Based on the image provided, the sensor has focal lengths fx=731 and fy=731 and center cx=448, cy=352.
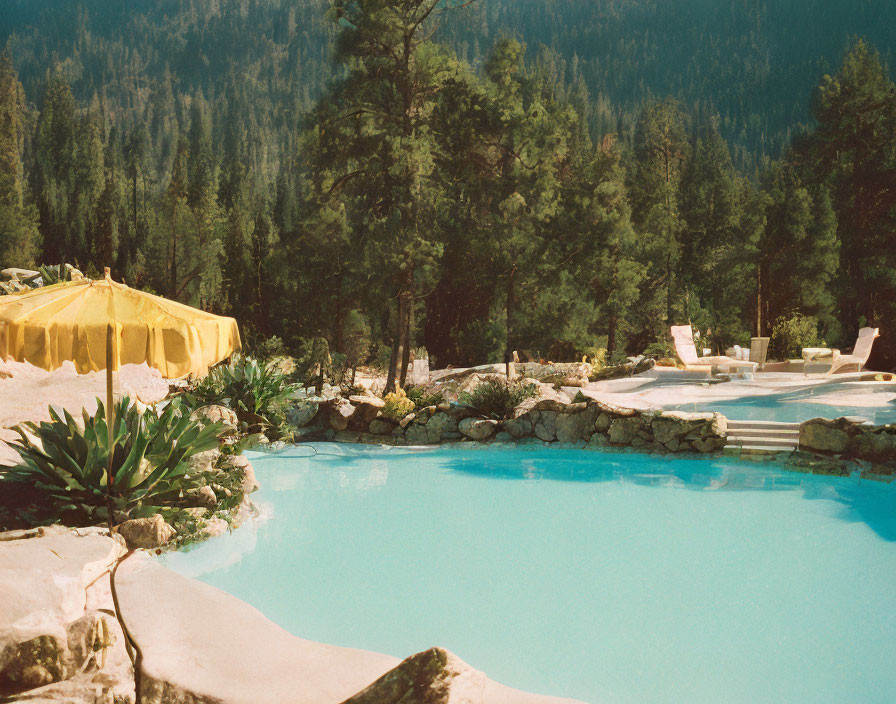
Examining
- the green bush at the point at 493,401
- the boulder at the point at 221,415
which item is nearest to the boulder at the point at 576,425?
the green bush at the point at 493,401

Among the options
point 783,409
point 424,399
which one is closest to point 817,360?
point 783,409

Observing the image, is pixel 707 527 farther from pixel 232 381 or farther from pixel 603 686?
pixel 232 381

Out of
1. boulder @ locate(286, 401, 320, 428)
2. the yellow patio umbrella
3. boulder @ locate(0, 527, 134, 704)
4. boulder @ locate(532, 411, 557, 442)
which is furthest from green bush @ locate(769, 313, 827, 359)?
boulder @ locate(0, 527, 134, 704)

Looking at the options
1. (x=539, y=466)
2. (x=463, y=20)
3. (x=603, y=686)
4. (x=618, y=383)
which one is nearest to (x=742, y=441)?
(x=539, y=466)

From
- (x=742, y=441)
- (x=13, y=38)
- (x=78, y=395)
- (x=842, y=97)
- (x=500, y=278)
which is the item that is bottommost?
(x=742, y=441)

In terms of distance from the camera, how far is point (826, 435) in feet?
29.1

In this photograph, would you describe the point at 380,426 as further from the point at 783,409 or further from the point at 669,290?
the point at 669,290

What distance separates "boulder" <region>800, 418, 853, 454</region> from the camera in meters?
Result: 8.77

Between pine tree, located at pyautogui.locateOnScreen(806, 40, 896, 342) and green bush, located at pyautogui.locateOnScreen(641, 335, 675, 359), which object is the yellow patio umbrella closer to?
green bush, located at pyautogui.locateOnScreen(641, 335, 675, 359)

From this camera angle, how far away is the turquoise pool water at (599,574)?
4367 millimetres

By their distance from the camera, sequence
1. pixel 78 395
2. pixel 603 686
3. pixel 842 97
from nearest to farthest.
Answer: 1. pixel 603 686
2. pixel 78 395
3. pixel 842 97

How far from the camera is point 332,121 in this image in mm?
13352

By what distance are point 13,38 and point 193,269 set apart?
2283 inches

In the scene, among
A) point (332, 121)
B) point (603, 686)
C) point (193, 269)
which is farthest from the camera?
point (193, 269)
